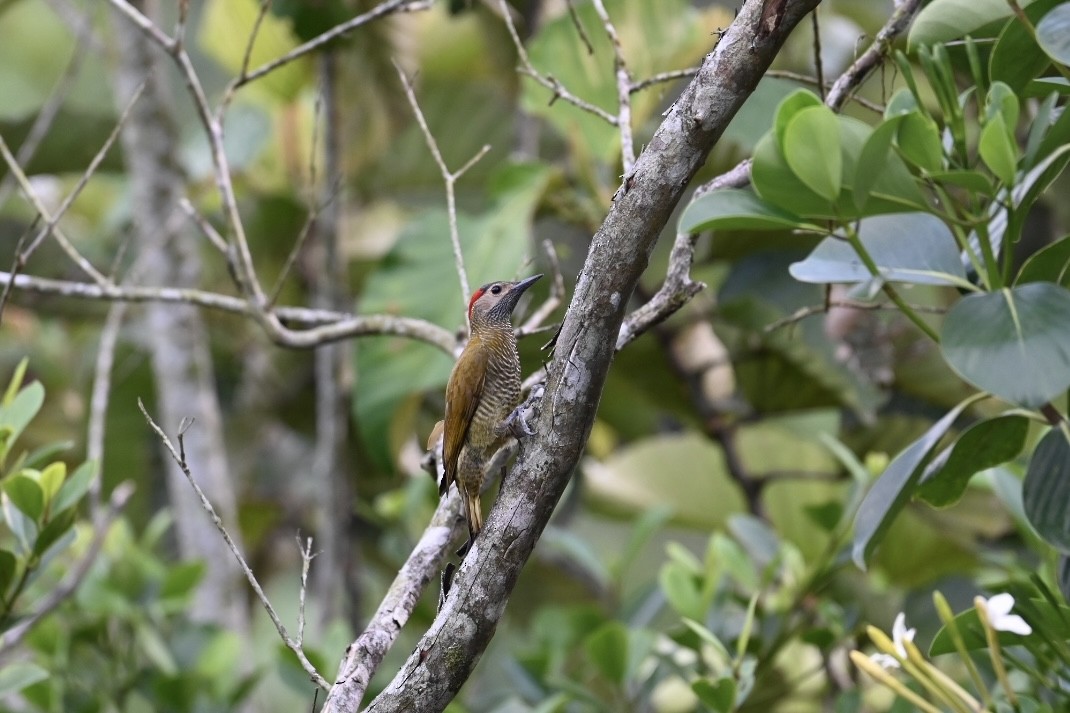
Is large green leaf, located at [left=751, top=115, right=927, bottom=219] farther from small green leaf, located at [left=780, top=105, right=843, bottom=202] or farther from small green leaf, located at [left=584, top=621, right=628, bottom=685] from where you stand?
small green leaf, located at [left=584, top=621, right=628, bottom=685]

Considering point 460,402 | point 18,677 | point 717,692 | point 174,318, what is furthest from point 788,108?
point 174,318

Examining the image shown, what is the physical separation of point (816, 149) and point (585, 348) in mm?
348

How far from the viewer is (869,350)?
295cm

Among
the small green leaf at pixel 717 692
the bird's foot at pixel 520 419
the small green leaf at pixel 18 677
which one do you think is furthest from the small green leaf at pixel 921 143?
the small green leaf at pixel 18 677

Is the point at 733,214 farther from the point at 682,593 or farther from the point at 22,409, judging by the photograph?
the point at 22,409

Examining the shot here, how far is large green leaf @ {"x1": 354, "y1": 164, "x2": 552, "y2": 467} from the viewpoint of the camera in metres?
2.78

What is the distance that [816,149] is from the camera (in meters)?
1.18

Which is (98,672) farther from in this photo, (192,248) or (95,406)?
(192,248)

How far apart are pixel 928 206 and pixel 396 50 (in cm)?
264

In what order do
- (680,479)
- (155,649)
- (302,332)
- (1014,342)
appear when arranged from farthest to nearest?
(680,479)
(155,649)
(302,332)
(1014,342)

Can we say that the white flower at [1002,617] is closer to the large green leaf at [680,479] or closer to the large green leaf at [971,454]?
the large green leaf at [971,454]

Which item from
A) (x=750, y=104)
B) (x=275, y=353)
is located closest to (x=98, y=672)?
(x=275, y=353)

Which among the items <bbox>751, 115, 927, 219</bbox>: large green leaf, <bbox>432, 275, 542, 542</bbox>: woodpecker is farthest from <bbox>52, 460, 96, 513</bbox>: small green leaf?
<bbox>751, 115, 927, 219</bbox>: large green leaf

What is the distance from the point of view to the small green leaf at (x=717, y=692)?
1810 millimetres
